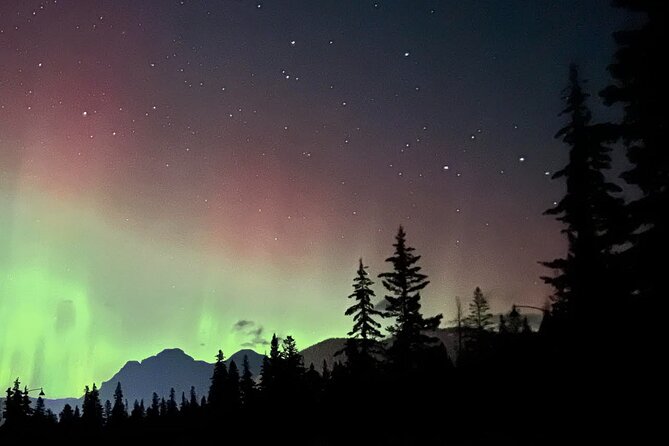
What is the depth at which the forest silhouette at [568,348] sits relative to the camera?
1066cm

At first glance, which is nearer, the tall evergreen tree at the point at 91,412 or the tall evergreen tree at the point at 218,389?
the tall evergreen tree at the point at 218,389

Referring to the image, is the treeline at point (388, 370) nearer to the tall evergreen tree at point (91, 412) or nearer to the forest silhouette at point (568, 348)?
the forest silhouette at point (568, 348)

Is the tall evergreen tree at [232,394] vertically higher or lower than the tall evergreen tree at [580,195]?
lower

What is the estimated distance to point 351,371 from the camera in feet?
97.3

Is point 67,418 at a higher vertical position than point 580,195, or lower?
lower

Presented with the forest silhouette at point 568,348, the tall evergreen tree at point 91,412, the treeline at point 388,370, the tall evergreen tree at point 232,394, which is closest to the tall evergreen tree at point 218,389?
the tall evergreen tree at point 232,394

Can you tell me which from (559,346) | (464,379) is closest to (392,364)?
(464,379)

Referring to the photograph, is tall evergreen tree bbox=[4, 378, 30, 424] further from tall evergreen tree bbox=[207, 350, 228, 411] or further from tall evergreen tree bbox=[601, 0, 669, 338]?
tall evergreen tree bbox=[601, 0, 669, 338]

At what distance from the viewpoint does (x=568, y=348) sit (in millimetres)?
13672

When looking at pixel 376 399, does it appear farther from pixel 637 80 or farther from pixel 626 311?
pixel 637 80

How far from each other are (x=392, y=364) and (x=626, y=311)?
59.3 ft

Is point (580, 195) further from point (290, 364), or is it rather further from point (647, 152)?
point (290, 364)

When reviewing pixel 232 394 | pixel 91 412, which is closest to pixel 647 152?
pixel 232 394

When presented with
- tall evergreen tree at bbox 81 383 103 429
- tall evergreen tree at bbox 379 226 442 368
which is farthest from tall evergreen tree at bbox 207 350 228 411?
tall evergreen tree at bbox 379 226 442 368
